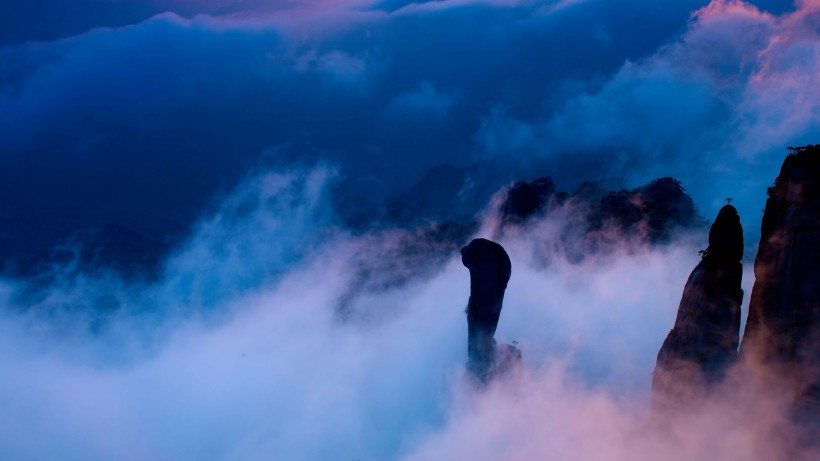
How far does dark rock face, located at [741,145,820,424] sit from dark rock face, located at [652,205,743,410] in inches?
47.6

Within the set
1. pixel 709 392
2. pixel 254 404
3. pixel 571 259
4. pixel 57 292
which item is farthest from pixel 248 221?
pixel 709 392

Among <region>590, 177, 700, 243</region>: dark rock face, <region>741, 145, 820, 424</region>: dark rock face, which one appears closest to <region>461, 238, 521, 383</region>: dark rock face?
<region>741, 145, 820, 424</region>: dark rock face

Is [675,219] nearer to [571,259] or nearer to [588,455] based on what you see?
[571,259]

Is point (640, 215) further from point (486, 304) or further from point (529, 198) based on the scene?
point (486, 304)

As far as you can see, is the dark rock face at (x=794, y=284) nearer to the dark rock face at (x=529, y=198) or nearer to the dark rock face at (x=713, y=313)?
the dark rock face at (x=713, y=313)

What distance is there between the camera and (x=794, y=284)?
21547 millimetres

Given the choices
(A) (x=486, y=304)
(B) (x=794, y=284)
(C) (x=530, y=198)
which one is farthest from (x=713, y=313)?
(C) (x=530, y=198)

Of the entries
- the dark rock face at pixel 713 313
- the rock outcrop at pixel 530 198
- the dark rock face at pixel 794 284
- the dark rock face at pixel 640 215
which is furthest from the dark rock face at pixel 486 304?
the rock outcrop at pixel 530 198

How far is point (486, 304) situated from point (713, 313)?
53.2ft

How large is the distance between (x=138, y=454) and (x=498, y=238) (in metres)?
42.5

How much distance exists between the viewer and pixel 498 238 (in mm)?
63281

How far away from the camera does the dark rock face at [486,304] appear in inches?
1447

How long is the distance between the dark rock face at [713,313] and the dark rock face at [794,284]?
1.21 m

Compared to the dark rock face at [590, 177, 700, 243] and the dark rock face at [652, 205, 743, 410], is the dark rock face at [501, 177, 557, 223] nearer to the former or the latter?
the dark rock face at [590, 177, 700, 243]
